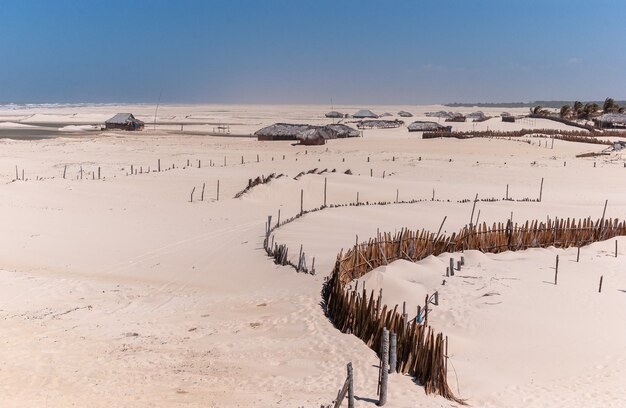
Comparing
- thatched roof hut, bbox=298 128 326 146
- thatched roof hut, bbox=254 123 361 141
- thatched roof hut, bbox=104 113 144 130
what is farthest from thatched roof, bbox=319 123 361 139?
thatched roof hut, bbox=104 113 144 130

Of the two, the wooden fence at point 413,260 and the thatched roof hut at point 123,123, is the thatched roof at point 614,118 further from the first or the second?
the wooden fence at point 413,260

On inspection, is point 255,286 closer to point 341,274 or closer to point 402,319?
point 341,274

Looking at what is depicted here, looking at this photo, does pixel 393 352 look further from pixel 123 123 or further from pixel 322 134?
pixel 123 123

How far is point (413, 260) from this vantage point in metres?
12.0

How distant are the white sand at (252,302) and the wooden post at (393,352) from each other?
0.22 metres

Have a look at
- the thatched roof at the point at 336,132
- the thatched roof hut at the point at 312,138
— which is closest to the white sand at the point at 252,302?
the thatched roof hut at the point at 312,138

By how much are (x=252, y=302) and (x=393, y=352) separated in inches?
156

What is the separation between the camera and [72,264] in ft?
43.7

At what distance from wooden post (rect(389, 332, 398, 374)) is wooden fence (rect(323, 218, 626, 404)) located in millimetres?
114

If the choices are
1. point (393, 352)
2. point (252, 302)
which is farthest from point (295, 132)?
point (393, 352)

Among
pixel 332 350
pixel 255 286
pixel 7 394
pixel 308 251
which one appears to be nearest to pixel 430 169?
pixel 308 251

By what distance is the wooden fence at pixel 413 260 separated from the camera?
7.07 metres

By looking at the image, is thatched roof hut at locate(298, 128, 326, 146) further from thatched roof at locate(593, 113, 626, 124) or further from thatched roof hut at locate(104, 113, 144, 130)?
thatched roof at locate(593, 113, 626, 124)

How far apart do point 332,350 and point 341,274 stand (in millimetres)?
2217
